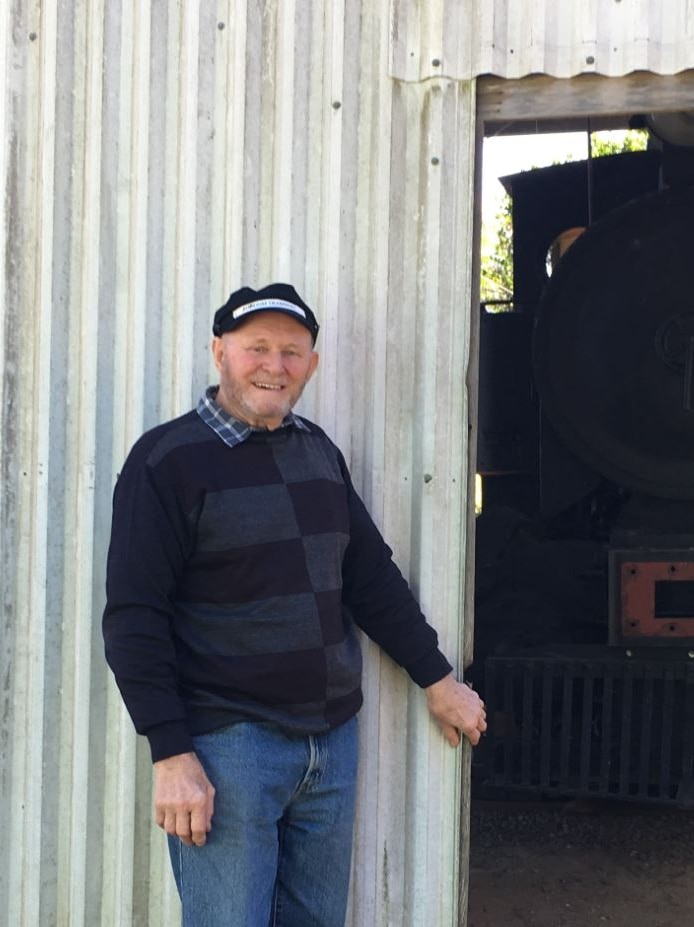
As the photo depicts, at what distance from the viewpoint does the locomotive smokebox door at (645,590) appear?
13.5ft

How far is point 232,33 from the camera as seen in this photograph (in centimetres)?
270

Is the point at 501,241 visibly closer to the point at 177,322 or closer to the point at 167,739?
the point at 177,322

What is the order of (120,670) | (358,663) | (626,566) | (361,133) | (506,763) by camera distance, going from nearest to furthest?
(120,670), (358,663), (361,133), (626,566), (506,763)

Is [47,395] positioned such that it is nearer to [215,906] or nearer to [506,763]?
[215,906]

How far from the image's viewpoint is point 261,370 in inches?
92.2

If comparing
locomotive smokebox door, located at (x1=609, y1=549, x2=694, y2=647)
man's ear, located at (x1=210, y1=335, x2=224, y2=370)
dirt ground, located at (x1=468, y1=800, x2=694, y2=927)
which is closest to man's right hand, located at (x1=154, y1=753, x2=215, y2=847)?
man's ear, located at (x1=210, y1=335, x2=224, y2=370)

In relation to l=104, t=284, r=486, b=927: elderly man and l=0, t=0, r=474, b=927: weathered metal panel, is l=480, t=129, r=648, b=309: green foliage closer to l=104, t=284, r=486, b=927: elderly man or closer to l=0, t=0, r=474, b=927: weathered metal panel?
l=0, t=0, r=474, b=927: weathered metal panel

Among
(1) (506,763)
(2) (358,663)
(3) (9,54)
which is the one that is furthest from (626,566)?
(3) (9,54)

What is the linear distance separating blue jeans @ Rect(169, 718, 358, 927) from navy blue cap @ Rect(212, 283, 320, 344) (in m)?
0.82

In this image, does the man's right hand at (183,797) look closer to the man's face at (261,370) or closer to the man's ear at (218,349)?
the man's face at (261,370)

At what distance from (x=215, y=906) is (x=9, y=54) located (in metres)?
2.00

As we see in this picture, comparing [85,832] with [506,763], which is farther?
[506,763]

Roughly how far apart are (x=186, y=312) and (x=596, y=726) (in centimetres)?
268

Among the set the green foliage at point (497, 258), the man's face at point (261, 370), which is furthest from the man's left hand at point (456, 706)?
the green foliage at point (497, 258)
